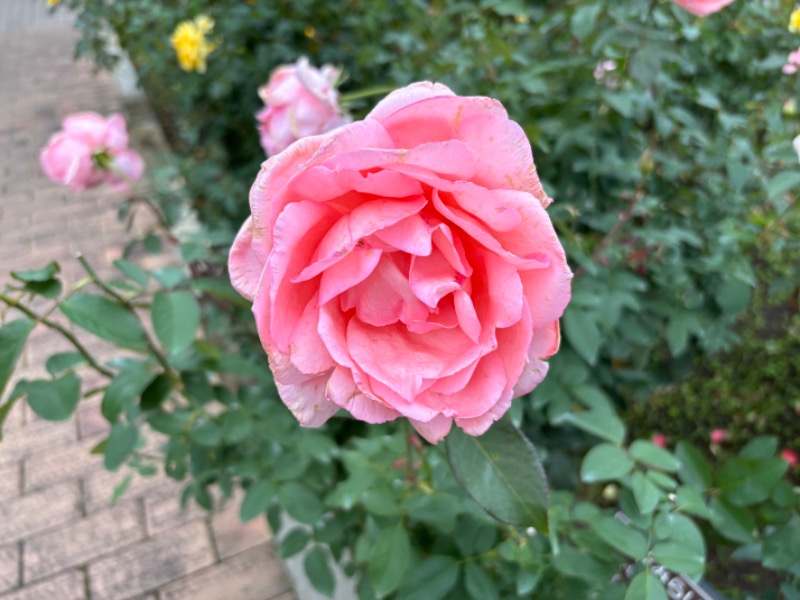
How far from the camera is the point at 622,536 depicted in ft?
2.30

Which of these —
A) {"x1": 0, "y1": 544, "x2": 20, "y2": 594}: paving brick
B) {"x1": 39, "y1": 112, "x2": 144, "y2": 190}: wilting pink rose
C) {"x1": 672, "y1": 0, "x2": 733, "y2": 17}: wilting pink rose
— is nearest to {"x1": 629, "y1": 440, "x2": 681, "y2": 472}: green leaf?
{"x1": 672, "y1": 0, "x2": 733, "y2": 17}: wilting pink rose

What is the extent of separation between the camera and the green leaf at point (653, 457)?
2.58ft

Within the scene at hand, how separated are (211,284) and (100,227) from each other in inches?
100.0

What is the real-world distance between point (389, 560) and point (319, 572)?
362 millimetres

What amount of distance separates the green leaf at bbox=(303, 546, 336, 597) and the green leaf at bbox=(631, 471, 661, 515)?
2.06 feet

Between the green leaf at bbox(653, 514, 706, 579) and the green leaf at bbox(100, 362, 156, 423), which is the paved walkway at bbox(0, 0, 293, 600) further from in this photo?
the green leaf at bbox(653, 514, 706, 579)

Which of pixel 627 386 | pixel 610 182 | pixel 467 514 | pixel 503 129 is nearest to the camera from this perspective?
pixel 503 129

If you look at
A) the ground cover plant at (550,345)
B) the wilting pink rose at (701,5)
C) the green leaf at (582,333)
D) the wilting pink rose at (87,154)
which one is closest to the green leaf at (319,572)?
the ground cover plant at (550,345)

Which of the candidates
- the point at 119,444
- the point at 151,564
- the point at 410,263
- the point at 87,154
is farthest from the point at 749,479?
the point at 151,564

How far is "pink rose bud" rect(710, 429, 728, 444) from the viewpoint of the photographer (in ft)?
6.77

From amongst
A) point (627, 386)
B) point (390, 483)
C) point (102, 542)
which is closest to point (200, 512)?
point (102, 542)

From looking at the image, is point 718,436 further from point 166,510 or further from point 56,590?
point 56,590

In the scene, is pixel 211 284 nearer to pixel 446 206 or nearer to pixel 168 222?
pixel 446 206

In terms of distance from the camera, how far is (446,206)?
17.7 inches
